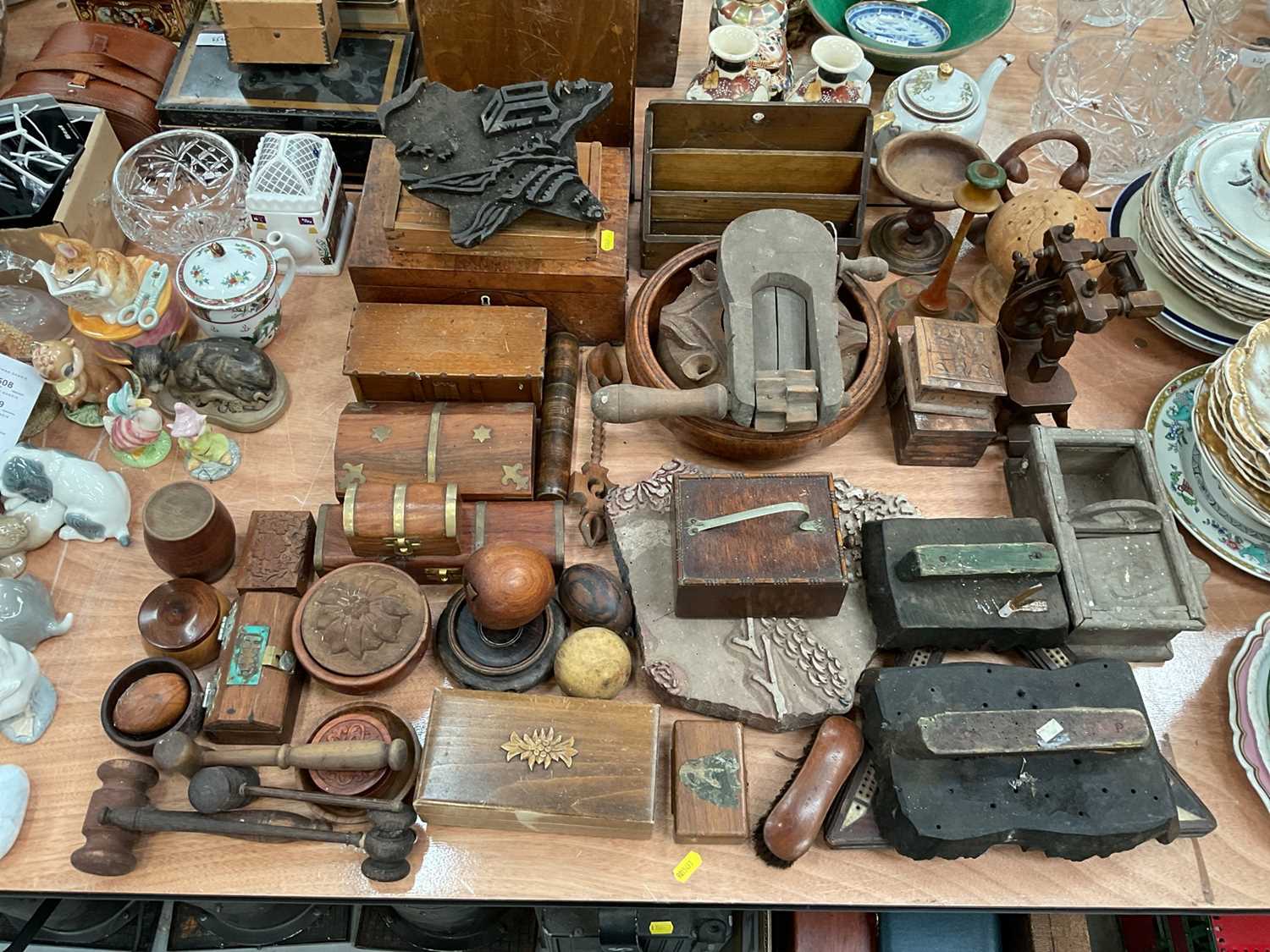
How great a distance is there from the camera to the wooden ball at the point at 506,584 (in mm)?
1697

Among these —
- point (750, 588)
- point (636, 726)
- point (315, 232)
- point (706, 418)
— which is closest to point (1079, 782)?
point (750, 588)

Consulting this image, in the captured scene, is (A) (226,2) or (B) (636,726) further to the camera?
(A) (226,2)

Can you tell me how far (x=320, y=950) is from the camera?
229 centimetres

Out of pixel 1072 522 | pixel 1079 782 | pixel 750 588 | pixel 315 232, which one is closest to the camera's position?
pixel 1079 782

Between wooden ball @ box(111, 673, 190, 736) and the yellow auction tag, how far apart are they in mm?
956

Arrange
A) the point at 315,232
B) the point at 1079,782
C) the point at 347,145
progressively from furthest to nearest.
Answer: the point at 347,145 < the point at 315,232 < the point at 1079,782

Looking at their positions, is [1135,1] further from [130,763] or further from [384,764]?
[130,763]

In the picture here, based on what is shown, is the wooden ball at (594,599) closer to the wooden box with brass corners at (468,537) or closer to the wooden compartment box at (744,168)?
the wooden box with brass corners at (468,537)

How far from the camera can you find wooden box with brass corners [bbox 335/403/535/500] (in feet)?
6.39

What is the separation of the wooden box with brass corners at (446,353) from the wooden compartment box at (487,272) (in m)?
0.06

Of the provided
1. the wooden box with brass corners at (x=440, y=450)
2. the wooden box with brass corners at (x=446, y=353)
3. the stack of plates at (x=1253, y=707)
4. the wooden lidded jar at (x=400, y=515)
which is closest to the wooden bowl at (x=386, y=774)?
the wooden lidded jar at (x=400, y=515)

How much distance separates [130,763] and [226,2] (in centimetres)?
176

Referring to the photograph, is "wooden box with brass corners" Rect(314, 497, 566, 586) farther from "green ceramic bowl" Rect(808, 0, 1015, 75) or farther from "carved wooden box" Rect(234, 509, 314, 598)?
"green ceramic bowl" Rect(808, 0, 1015, 75)

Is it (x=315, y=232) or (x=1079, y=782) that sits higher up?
(x=315, y=232)
